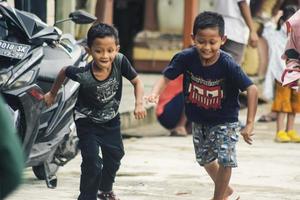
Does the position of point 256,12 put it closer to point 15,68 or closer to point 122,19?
point 122,19

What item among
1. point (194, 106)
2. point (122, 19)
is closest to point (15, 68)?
point (194, 106)

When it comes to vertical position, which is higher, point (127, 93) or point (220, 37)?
point (220, 37)

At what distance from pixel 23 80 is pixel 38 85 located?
0.88 ft

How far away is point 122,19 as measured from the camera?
17141 millimetres

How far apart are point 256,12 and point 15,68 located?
373 inches

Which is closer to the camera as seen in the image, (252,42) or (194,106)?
(194,106)

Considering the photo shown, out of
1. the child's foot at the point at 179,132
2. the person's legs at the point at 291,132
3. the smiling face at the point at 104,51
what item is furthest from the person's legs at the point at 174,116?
the smiling face at the point at 104,51

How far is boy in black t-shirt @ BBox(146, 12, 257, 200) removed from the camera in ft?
20.4

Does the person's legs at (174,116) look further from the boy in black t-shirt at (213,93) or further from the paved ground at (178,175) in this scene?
the boy in black t-shirt at (213,93)

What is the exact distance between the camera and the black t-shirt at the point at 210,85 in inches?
246

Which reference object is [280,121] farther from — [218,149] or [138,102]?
[138,102]

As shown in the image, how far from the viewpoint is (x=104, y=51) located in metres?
6.17

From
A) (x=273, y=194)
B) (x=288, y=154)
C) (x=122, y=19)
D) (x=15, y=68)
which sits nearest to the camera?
(x=15, y=68)

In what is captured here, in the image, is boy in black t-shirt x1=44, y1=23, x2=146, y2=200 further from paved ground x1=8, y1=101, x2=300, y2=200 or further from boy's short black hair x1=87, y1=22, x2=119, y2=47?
paved ground x1=8, y1=101, x2=300, y2=200
